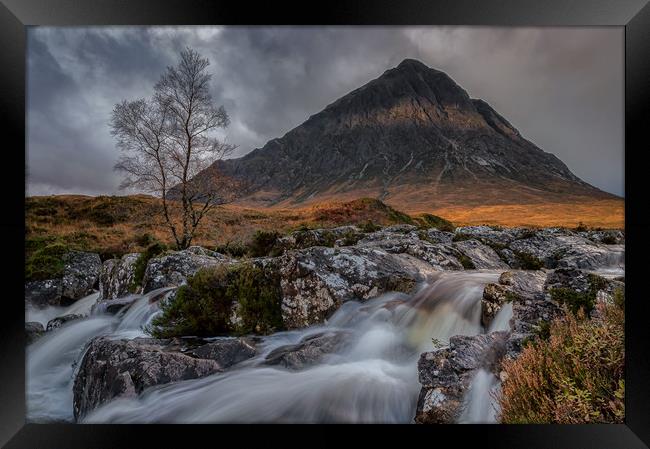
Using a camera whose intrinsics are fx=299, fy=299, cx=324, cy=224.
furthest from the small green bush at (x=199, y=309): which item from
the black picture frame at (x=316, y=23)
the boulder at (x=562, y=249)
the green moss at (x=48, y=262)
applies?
the boulder at (x=562, y=249)

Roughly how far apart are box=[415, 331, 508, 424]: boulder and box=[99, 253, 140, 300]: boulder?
176 inches

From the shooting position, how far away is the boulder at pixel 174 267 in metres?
4.44

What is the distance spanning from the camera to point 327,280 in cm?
374

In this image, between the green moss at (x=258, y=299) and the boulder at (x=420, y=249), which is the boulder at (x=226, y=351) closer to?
the green moss at (x=258, y=299)

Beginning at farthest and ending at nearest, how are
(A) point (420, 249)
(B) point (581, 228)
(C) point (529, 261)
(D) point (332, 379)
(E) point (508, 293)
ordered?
(A) point (420, 249), (C) point (529, 261), (B) point (581, 228), (D) point (332, 379), (E) point (508, 293)

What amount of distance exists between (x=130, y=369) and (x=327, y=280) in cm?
228

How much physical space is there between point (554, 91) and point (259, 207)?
4695mm

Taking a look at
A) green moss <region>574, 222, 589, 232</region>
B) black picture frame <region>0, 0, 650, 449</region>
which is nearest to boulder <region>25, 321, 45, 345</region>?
black picture frame <region>0, 0, 650, 449</region>

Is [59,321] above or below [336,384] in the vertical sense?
above

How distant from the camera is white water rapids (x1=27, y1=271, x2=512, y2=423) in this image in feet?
10.4

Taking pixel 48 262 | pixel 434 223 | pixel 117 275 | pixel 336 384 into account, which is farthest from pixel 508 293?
pixel 48 262

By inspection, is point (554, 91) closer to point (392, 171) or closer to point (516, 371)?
point (392, 171)

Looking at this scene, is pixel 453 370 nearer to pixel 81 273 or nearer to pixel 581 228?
pixel 581 228

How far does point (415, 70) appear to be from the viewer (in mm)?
4750
